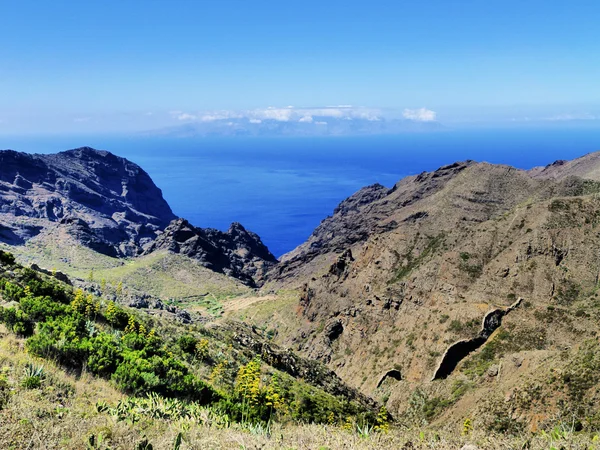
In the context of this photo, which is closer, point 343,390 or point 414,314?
point 343,390

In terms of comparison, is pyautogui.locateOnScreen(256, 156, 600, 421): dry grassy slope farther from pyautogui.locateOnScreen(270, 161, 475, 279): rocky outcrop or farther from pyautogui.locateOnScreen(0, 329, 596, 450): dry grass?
pyautogui.locateOnScreen(270, 161, 475, 279): rocky outcrop

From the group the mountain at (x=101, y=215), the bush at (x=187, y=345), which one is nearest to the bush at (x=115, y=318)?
the bush at (x=187, y=345)

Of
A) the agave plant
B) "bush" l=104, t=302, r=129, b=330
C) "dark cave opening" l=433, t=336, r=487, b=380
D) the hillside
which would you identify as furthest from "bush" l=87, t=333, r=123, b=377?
"dark cave opening" l=433, t=336, r=487, b=380

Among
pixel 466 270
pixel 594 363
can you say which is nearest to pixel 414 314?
pixel 466 270

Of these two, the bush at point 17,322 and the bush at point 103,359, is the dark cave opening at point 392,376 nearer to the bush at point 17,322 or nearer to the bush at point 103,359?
the bush at point 103,359

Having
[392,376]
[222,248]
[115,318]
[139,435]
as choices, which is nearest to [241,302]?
[222,248]

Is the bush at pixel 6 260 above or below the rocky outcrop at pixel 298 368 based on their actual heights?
above

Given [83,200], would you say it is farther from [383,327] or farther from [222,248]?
[383,327]

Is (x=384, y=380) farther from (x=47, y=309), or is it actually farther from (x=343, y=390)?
(x=47, y=309)
